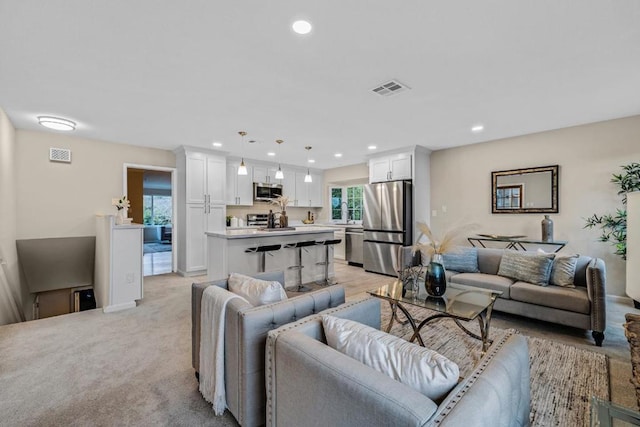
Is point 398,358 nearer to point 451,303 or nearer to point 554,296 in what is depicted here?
point 451,303

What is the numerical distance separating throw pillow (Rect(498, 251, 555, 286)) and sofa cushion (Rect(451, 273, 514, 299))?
11 centimetres

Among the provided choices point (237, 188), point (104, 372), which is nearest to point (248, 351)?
point (104, 372)

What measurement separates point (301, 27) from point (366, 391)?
2159 mm

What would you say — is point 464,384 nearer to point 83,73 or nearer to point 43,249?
point 83,73

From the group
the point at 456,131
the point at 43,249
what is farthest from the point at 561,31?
the point at 43,249

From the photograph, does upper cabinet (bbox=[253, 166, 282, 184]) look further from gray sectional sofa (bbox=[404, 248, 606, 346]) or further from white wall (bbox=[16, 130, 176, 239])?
gray sectional sofa (bbox=[404, 248, 606, 346])

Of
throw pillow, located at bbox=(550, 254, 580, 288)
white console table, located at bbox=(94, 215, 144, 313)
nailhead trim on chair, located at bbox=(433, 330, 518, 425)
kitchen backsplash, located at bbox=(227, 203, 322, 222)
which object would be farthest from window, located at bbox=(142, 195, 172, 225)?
nailhead trim on chair, located at bbox=(433, 330, 518, 425)

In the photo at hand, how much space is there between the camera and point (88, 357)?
2.43m

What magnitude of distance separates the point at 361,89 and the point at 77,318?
13.7 feet

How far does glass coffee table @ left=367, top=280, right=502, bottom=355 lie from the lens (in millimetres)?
2244

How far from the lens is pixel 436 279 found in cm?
249

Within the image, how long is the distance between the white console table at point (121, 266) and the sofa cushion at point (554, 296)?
4641mm

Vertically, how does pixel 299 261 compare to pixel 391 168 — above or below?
below

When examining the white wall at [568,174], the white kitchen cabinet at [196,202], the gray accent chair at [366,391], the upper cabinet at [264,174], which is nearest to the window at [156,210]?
the white kitchen cabinet at [196,202]
